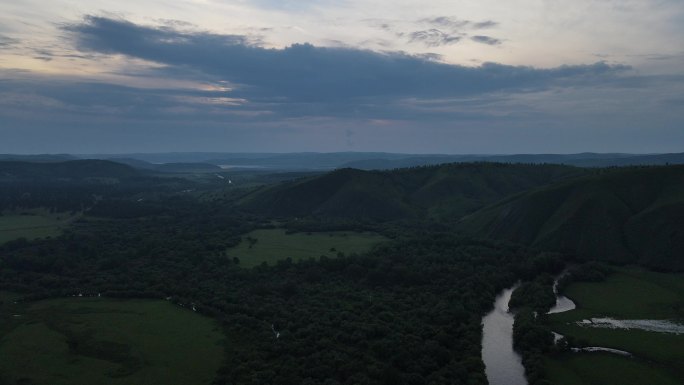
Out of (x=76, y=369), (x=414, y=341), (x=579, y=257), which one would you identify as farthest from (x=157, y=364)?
(x=579, y=257)

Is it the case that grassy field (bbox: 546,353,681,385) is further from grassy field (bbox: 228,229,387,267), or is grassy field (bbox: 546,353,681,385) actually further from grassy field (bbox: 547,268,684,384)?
grassy field (bbox: 228,229,387,267)

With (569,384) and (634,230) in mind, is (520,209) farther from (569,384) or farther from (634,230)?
(569,384)

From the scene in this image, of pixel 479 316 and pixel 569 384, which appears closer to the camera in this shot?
pixel 569 384

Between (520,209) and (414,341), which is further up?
(520,209)

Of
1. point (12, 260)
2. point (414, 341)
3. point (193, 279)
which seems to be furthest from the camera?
point (12, 260)

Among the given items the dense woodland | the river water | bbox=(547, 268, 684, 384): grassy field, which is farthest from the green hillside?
the river water

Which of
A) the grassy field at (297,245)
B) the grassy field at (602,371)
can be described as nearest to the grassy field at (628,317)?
the grassy field at (602,371)

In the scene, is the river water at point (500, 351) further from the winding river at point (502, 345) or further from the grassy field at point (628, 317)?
the grassy field at point (628, 317)
